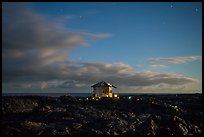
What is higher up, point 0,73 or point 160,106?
point 0,73

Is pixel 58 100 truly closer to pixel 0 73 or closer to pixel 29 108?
pixel 29 108

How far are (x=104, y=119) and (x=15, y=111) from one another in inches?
792

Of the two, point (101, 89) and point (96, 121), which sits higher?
point (101, 89)

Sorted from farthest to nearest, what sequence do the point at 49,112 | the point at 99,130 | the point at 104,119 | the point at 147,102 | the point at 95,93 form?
the point at 95,93
the point at 147,102
the point at 49,112
the point at 104,119
the point at 99,130

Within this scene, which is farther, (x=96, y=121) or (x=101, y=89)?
(x=101, y=89)

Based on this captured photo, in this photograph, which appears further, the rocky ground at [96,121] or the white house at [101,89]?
the white house at [101,89]

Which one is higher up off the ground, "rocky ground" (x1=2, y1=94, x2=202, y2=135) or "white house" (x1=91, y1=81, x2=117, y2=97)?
"white house" (x1=91, y1=81, x2=117, y2=97)

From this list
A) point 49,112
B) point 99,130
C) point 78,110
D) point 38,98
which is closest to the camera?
point 99,130

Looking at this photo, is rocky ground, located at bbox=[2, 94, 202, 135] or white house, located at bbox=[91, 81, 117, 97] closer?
rocky ground, located at bbox=[2, 94, 202, 135]

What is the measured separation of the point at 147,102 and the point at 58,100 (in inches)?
937

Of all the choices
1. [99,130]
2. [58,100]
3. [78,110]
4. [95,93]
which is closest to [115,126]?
[99,130]

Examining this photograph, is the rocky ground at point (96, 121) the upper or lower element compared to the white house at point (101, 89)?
lower

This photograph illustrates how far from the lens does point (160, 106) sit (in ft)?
174

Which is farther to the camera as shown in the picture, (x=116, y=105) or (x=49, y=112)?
(x=116, y=105)
